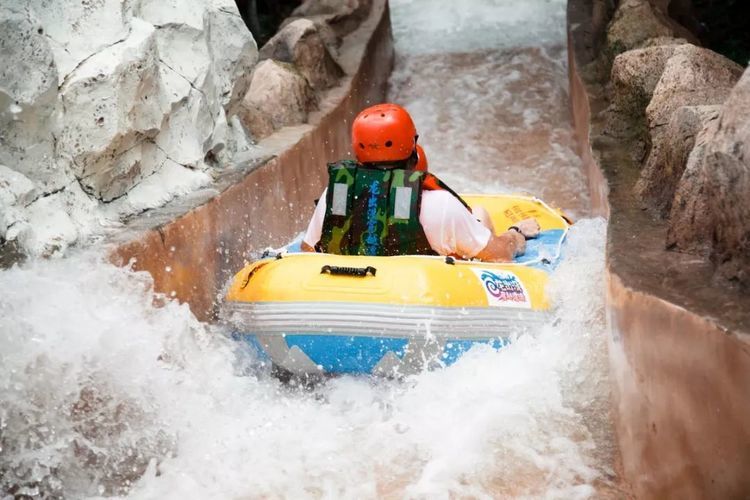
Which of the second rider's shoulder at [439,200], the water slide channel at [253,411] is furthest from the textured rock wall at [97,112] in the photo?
the second rider's shoulder at [439,200]

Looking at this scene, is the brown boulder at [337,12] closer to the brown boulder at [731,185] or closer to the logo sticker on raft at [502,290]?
the logo sticker on raft at [502,290]

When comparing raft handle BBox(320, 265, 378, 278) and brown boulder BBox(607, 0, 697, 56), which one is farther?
brown boulder BBox(607, 0, 697, 56)

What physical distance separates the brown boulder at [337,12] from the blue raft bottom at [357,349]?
6721 millimetres

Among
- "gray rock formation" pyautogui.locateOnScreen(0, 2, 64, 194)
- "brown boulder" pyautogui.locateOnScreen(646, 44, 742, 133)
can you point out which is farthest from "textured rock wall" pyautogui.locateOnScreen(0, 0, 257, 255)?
"brown boulder" pyautogui.locateOnScreen(646, 44, 742, 133)

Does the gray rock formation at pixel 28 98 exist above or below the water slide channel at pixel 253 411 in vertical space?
above

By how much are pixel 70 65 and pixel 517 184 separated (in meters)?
4.48

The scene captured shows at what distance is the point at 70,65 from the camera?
442cm

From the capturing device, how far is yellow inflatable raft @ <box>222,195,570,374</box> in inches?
162

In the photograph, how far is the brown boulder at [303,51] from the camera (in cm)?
823

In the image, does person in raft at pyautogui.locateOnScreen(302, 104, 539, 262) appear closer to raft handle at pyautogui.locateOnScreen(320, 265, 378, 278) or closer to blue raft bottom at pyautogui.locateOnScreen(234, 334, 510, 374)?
raft handle at pyautogui.locateOnScreen(320, 265, 378, 278)

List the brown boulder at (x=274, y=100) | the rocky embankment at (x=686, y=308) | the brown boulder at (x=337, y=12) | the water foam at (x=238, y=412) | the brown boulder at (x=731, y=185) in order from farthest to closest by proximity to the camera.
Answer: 1. the brown boulder at (x=337, y=12)
2. the brown boulder at (x=274, y=100)
3. the water foam at (x=238, y=412)
4. the brown boulder at (x=731, y=185)
5. the rocky embankment at (x=686, y=308)

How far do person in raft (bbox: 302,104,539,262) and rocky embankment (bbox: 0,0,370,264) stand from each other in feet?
3.39

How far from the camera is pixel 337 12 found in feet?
34.6

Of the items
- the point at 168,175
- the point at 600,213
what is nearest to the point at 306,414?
the point at 168,175
